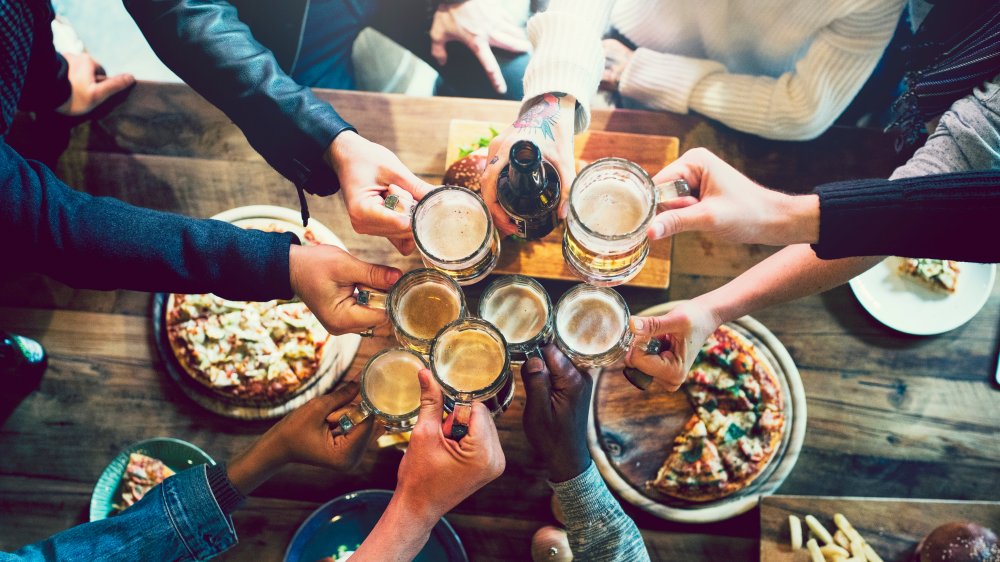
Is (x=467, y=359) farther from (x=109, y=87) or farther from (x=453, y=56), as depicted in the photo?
(x=109, y=87)

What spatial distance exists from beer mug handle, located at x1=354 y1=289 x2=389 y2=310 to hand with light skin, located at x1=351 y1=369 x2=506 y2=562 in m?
0.25

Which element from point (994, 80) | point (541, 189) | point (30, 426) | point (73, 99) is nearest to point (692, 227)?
point (541, 189)

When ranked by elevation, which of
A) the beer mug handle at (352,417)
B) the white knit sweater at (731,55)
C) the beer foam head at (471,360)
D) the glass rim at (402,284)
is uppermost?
the white knit sweater at (731,55)

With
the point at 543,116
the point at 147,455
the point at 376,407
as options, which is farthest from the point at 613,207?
the point at 147,455

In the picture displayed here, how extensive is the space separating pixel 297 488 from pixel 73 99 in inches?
66.2

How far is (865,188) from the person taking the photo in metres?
1.49

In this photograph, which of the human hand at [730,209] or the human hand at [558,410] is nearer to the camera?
the human hand at [730,209]

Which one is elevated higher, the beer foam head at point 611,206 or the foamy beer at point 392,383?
the beer foam head at point 611,206

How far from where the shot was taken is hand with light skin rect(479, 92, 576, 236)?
172 cm

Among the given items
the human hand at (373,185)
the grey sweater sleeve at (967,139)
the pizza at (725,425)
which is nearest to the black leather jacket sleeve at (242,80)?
the human hand at (373,185)

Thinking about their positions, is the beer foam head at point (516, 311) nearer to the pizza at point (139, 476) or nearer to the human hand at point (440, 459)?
the human hand at point (440, 459)

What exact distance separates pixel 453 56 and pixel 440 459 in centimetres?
186

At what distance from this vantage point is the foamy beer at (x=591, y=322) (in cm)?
174

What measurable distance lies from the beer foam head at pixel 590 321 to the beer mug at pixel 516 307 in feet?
0.20
